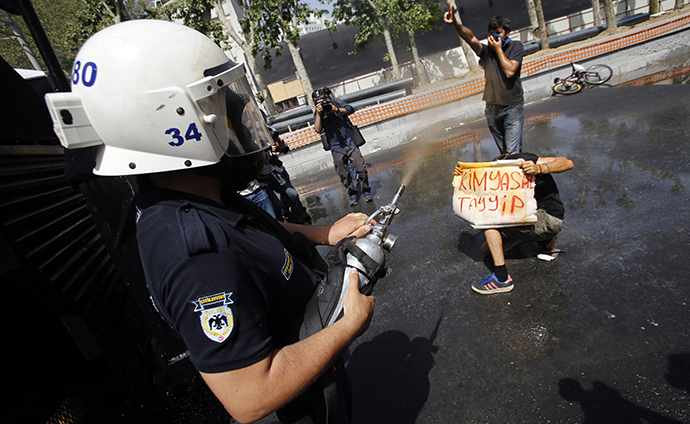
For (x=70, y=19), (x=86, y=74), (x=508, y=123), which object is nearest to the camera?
(x=86, y=74)

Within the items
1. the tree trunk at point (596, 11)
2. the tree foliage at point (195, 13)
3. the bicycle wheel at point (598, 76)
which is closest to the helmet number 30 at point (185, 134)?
the bicycle wheel at point (598, 76)

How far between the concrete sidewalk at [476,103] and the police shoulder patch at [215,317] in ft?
29.3

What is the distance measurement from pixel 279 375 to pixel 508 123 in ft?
15.5

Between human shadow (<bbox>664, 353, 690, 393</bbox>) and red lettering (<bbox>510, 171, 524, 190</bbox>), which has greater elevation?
red lettering (<bbox>510, 171, 524, 190</bbox>)

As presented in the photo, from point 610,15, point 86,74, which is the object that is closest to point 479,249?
point 86,74

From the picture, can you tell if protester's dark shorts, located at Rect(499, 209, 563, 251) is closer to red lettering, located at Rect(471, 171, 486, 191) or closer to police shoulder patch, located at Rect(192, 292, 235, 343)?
red lettering, located at Rect(471, 171, 486, 191)

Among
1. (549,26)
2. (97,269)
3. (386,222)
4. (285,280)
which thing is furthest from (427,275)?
(549,26)

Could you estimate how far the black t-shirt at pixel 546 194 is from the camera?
9.97ft

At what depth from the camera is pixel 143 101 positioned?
3.63 ft

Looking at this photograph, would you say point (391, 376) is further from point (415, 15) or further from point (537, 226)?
point (415, 15)

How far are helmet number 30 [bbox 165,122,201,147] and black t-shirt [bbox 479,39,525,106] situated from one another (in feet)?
14.6

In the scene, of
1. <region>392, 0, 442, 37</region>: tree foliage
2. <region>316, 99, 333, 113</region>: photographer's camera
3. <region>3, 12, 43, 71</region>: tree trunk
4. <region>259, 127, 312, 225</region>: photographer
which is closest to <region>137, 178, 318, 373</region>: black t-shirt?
<region>3, 12, 43, 71</region>: tree trunk

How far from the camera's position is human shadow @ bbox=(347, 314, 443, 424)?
226cm

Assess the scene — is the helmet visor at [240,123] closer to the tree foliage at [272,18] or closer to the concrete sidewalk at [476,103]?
the concrete sidewalk at [476,103]
